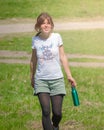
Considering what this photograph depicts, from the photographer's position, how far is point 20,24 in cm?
2773

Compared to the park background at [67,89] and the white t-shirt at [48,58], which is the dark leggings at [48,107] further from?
the park background at [67,89]

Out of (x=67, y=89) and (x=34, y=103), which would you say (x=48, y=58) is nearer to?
(x=34, y=103)

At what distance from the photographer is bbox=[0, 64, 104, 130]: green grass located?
704 cm

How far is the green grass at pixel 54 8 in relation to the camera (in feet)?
100

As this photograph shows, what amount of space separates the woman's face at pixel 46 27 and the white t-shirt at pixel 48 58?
0.36 ft

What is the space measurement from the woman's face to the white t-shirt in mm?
111

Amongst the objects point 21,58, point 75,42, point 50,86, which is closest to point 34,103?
point 50,86

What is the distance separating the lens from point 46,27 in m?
5.79

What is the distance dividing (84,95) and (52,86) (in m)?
3.38

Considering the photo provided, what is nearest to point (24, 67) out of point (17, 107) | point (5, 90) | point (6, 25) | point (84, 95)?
point (5, 90)

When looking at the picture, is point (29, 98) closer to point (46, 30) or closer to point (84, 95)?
point (84, 95)

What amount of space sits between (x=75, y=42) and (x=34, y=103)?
39.5 ft

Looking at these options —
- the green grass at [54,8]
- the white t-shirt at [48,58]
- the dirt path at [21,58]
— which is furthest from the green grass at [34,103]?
the green grass at [54,8]

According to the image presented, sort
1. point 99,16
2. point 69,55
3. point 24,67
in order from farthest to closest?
point 99,16, point 69,55, point 24,67
